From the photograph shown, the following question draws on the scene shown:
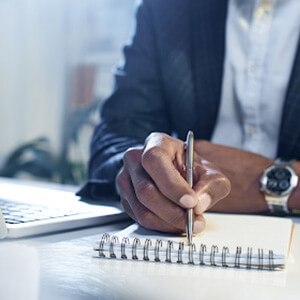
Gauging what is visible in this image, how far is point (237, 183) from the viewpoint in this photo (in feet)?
Result: 3.00

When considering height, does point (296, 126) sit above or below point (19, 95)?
above

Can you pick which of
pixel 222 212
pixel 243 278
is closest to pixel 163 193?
pixel 243 278

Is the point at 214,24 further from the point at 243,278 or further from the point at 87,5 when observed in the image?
the point at 87,5

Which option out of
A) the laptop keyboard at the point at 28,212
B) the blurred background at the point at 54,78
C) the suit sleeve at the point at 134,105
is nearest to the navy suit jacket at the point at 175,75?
the suit sleeve at the point at 134,105

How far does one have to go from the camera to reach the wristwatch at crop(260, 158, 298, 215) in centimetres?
88

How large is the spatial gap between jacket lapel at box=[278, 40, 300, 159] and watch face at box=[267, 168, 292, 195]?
228mm

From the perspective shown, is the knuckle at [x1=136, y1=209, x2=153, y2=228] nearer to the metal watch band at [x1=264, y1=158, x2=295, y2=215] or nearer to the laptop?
the laptop

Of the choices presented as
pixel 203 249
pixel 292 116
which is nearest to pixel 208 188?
pixel 203 249

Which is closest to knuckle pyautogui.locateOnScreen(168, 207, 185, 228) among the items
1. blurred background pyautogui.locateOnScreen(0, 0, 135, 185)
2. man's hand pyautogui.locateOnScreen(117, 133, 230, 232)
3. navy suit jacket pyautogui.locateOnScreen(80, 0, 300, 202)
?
man's hand pyautogui.locateOnScreen(117, 133, 230, 232)

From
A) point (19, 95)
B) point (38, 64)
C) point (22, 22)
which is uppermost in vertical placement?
point (22, 22)

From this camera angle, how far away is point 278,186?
2.92ft

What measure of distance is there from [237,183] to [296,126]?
28 centimetres

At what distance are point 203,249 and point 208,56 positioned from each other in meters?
0.74

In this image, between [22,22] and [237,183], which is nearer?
[237,183]
